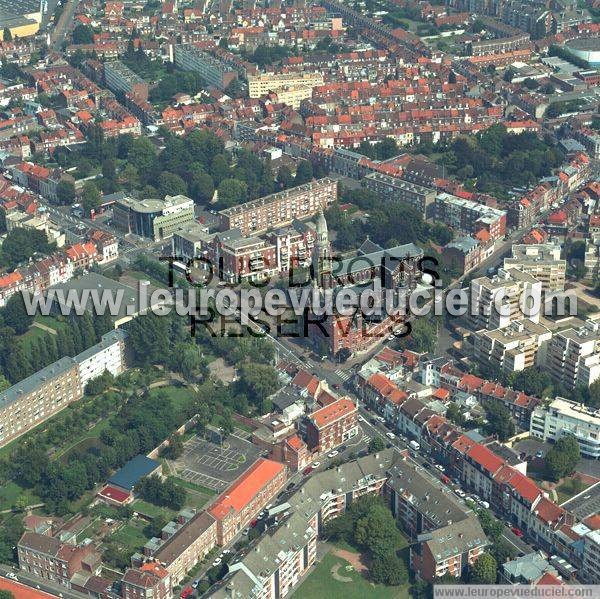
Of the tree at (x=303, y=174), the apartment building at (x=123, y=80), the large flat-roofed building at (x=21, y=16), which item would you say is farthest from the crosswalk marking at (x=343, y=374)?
the large flat-roofed building at (x=21, y=16)

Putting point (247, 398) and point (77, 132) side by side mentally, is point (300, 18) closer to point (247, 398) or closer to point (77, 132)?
point (77, 132)

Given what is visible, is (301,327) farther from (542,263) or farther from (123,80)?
(123,80)

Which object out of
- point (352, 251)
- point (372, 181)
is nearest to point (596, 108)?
point (372, 181)

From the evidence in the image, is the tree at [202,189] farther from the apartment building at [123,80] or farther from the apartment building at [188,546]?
the apartment building at [188,546]

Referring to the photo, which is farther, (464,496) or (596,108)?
(596,108)

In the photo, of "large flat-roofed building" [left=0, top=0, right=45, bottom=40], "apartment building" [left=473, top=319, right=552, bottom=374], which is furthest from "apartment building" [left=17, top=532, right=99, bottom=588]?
"large flat-roofed building" [left=0, top=0, right=45, bottom=40]
